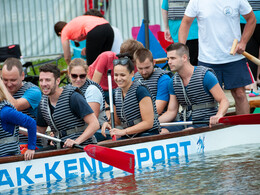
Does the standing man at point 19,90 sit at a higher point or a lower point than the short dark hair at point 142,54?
lower

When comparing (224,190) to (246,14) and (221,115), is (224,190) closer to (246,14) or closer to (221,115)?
(221,115)

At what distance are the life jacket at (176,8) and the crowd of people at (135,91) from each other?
254 millimetres

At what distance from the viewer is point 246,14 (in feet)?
25.0

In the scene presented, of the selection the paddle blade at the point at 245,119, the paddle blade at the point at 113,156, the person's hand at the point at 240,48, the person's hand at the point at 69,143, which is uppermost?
the person's hand at the point at 240,48

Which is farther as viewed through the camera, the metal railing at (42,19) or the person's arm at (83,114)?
the metal railing at (42,19)

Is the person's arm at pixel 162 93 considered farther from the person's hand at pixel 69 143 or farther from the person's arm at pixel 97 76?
the person's hand at pixel 69 143

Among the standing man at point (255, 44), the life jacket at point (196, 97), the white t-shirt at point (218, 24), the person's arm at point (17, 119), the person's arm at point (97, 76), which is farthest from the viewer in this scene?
the standing man at point (255, 44)

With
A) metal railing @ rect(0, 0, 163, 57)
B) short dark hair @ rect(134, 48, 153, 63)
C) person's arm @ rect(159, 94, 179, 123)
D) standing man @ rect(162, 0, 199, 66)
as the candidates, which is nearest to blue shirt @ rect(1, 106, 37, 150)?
short dark hair @ rect(134, 48, 153, 63)

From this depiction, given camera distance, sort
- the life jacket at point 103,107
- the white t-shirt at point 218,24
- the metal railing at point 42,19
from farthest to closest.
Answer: the metal railing at point 42,19 < the white t-shirt at point 218,24 < the life jacket at point 103,107

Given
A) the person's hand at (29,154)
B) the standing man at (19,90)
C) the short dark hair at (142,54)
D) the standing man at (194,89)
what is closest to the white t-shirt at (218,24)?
the standing man at (194,89)

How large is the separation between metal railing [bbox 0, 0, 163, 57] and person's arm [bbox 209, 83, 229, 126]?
7.60 m

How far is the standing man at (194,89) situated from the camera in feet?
22.9

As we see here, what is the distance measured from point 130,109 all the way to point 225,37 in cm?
163

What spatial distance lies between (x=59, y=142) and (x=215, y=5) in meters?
2.54
